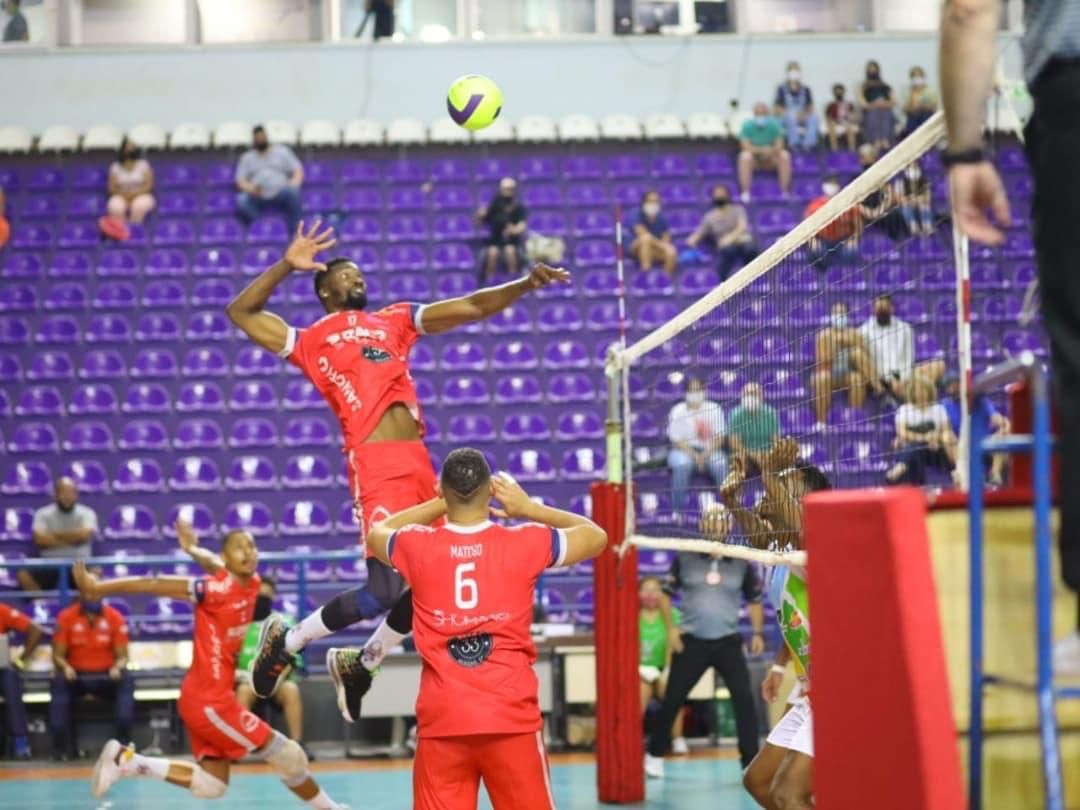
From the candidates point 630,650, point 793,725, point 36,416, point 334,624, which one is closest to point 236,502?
point 36,416

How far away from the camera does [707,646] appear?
1172 centimetres

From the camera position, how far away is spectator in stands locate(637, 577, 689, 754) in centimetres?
1359

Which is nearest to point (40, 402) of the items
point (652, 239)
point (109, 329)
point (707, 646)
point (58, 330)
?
point (58, 330)

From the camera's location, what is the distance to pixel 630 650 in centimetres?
1034

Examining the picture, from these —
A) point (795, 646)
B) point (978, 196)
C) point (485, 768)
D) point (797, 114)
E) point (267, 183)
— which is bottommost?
point (485, 768)

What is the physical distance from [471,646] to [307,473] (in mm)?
11168

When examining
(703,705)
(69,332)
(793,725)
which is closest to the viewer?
(793,725)

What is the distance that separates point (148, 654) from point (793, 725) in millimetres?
8721

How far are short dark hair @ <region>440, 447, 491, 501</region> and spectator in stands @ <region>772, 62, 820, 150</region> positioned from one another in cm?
1588

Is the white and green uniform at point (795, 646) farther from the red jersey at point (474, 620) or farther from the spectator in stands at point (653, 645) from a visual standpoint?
the spectator in stands at point (653, 645)

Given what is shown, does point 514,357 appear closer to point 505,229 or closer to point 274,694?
point 505,229

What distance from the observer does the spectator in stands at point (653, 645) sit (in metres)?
13.6

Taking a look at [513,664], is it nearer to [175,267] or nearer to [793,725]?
[793,725]

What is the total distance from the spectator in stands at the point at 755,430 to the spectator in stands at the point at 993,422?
0.86 m
